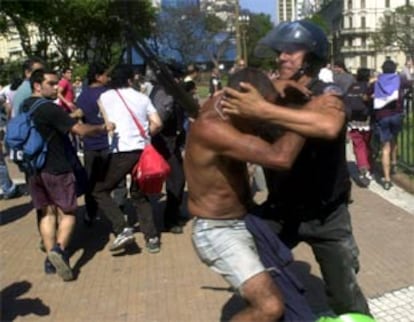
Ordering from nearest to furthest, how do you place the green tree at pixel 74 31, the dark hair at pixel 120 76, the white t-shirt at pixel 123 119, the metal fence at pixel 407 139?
the white t-shirt at pixel 123 119
the dark hair at pixel 120 76
the metal fence at pixel 407 139
the green tree at pixel 74 31

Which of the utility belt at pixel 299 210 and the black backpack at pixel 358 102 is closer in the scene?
the utility belt at pixel 299 210

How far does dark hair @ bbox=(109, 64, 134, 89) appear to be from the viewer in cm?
636

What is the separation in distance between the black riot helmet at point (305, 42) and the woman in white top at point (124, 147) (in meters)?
2.95

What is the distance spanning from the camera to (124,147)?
623 centimetres

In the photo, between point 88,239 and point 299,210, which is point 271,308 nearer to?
point 299,210

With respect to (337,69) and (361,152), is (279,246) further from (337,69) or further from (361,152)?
(337,69)

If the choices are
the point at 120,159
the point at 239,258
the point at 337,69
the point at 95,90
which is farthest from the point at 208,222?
the point at 337,69

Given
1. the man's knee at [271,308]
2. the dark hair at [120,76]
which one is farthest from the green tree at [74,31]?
the man's knee at [271,308]

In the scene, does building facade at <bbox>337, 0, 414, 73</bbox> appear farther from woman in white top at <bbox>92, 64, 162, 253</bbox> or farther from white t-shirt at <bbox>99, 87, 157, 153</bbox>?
white t-shirt at <bbox>99, 87, 157, 153</bbox>

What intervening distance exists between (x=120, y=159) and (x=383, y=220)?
2803mm

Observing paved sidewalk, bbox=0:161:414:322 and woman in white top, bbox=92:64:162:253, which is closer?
paved sidewalk, bbox=0:161:414:322

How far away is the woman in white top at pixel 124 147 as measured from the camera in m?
6.21

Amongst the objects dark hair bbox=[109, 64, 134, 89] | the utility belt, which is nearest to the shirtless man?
the utility belt

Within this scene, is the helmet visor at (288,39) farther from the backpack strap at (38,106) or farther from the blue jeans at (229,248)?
the backpack strap at (38,106)
